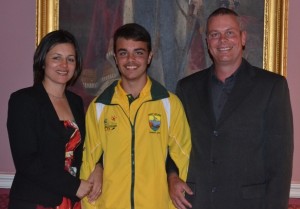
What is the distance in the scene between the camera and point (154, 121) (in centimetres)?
250

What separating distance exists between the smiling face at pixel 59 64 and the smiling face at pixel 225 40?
0.84 m

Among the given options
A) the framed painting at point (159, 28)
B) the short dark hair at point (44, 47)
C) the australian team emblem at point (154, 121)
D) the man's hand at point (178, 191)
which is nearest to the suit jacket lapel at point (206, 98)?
the australian team emblem at point (154, 121)

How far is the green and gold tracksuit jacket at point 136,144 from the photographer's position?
2.44 meters

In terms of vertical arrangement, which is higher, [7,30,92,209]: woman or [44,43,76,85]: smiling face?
[44,43,76,85]: smiling face

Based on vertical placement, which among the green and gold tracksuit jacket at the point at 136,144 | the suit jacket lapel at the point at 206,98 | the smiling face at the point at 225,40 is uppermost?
the smiling face at the point at 225,40

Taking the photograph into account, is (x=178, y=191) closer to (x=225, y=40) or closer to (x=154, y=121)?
(x=154, y=121)

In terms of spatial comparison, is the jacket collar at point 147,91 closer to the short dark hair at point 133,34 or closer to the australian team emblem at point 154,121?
the australian team emblem at point 154,121

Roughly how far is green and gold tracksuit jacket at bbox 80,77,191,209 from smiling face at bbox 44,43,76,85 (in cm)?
26

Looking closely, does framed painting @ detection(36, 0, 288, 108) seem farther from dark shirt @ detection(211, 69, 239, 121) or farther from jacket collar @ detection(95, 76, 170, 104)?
dark shirt @ detection(211, 69, 239, 121)

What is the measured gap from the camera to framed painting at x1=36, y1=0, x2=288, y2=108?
312 cm

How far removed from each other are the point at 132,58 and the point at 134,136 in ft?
1.49

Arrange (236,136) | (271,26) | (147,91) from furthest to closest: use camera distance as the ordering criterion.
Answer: (271,26)
(147,91)
(236,136)

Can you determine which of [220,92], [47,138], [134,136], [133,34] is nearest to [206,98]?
[220,92]

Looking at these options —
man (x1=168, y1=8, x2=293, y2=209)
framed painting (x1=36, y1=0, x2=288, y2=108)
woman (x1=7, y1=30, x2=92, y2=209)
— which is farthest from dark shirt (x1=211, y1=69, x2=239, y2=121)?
woman (x1=7, y1=30, x2=92, y2=209)
